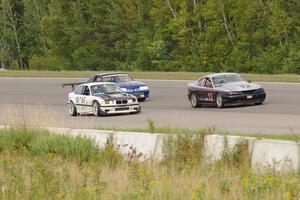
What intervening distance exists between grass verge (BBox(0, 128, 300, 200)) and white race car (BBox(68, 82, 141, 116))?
1304 centimetres

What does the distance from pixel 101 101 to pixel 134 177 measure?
1753cm

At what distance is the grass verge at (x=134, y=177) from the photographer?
9.95 meters

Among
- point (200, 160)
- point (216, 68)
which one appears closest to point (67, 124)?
point (200, 160)

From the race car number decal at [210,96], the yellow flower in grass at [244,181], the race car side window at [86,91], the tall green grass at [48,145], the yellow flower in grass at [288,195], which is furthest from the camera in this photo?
the race car number decal at [210,96]

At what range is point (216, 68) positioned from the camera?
66.2m

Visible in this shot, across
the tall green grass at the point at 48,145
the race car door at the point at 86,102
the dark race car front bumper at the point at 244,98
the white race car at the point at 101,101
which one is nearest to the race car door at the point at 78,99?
the white race car at the point at 101,101

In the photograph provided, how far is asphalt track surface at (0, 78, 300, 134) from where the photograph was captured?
74.0ft

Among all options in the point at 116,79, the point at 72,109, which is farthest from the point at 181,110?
the point at 116,79

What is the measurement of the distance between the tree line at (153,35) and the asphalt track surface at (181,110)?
20254 mm

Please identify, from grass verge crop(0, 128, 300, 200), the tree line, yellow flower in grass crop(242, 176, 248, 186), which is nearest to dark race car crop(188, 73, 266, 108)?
grass verge crop(0, 128, 300, 200)

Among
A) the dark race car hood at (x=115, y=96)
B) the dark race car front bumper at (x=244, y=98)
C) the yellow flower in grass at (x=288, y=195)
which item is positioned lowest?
the dark race car front bumper at (x=244, y=98)

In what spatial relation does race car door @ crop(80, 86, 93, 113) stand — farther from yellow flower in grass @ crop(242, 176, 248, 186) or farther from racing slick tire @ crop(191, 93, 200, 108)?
yellow flower in grass @ crop(242, 176, 248, 186)

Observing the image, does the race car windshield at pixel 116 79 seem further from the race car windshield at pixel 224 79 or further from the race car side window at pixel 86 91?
the race car windshield at pixel 224 79

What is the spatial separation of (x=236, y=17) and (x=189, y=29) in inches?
216
